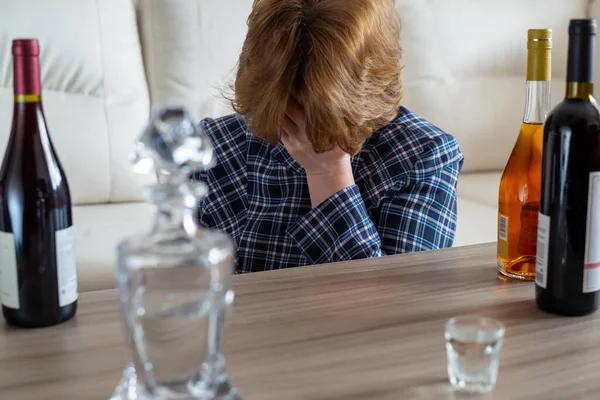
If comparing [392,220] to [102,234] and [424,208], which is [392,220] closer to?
[424,208]

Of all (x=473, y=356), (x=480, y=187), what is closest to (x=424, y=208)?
(x=473, y=356)

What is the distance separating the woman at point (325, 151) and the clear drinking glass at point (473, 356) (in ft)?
1.75

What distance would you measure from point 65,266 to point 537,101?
0.56 m

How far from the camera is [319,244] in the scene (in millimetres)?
1234

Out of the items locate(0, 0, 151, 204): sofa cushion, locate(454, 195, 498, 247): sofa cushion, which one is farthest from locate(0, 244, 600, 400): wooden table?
locate(0, 0, 151, 204): sofa cushion

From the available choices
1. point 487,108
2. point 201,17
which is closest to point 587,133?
point 201,17

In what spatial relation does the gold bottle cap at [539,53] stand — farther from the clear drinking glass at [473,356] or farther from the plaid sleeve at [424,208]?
the plaid sleeve at [424,208]

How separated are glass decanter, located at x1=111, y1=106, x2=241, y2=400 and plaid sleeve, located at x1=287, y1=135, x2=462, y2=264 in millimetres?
646

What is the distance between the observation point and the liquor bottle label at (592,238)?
771 mm

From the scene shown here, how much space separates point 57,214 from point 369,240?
579mm

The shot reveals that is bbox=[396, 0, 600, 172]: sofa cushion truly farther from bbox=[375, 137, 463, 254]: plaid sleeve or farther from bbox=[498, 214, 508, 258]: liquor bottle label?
bbox=[498, 214, 508, 258]: liquor bottle label

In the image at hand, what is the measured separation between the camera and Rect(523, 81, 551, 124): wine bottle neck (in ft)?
2.86

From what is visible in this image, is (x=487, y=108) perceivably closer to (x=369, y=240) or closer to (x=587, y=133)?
(x=369, y=240)

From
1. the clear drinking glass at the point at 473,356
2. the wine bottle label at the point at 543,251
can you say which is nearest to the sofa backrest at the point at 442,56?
the wine bottle label at the point at 543,251
